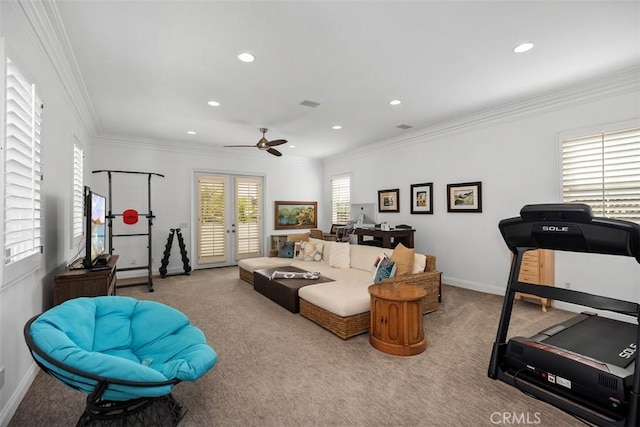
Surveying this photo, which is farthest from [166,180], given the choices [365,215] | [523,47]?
[523,47]

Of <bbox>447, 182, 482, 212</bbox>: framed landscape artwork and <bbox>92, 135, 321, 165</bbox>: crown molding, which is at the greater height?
<bbox>92, 135, 321, 165</bbox>: crown molding

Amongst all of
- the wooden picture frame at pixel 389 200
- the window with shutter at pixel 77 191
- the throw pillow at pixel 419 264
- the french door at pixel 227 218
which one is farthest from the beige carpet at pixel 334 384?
the french door at pixel 227 218

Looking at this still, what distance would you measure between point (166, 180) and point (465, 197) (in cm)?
594

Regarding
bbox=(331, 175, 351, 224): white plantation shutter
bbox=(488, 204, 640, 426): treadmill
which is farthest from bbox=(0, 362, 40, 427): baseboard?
bbox=(331, 175, 351, 224): white plantation shutter

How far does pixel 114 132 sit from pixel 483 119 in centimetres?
657

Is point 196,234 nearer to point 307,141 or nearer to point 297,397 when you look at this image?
point 307,141

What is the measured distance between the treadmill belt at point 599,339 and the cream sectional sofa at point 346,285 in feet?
5.03

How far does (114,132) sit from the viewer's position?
5.84 metres

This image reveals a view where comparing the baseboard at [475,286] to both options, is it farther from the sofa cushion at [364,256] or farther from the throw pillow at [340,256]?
the throw pillow at [340,256]

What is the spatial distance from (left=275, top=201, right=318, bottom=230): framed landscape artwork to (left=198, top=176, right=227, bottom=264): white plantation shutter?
55.7 inches

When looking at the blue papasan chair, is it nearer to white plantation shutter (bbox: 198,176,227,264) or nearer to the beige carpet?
the beige carpet

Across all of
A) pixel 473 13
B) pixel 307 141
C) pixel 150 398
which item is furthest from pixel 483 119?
pixel 150 398

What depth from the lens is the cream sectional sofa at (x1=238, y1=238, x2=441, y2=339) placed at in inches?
126

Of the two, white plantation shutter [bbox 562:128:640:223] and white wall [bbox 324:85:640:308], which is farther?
white wall [bbox 324:85:640:308]
